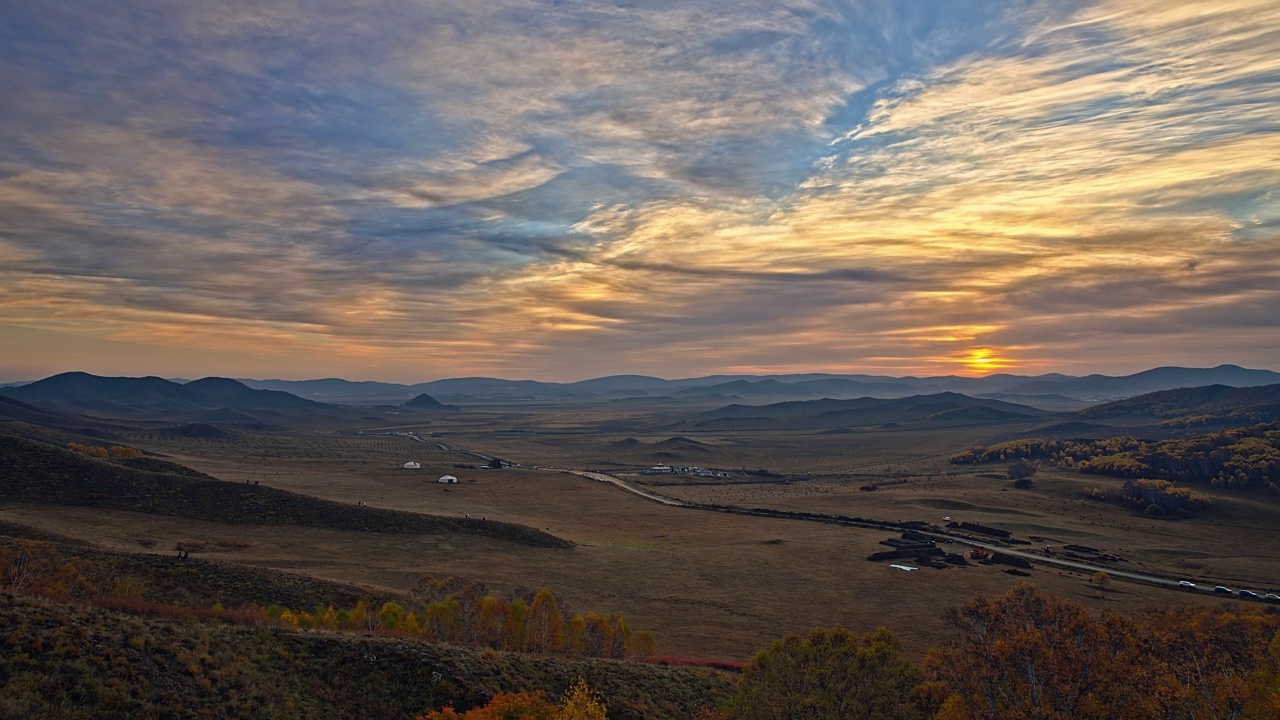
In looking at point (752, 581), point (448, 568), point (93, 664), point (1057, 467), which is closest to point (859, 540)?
point (752, 581)

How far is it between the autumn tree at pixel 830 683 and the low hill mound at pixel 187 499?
5527 cm

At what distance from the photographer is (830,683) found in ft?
102

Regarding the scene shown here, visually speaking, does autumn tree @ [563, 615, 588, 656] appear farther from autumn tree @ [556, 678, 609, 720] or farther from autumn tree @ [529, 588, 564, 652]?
autumn tree @ [556, 678, 609, 720]

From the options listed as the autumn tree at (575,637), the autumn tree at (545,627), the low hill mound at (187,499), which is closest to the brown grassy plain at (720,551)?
the low hill mound at (187,499)

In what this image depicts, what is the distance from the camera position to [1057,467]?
165 metres

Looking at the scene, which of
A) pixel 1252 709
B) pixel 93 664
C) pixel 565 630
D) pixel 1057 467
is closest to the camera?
pixel 93 664

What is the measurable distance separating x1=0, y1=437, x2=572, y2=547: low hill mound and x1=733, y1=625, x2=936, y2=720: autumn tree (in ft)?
181

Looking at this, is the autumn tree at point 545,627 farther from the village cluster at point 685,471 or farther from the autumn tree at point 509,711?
the village cluster at point 685,471

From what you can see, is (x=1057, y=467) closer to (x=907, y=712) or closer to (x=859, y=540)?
(x=859, y=540)

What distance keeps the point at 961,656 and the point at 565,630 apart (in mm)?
24866

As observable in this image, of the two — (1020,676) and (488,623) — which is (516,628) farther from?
(1020,676)

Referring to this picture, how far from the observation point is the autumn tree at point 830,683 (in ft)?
98.4

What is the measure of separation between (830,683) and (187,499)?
87936mm

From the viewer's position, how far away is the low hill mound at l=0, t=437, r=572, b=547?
268ft
